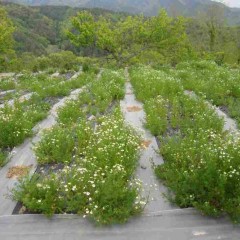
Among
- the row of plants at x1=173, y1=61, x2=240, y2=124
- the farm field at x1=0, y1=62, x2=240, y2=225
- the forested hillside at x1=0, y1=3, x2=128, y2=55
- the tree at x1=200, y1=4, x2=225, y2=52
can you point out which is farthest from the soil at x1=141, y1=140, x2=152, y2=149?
the forested hillside at x1=0, y1=3, x2=128, y2=55

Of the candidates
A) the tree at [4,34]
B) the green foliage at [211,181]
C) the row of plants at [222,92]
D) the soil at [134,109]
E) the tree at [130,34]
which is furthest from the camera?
the tree at [4,34]

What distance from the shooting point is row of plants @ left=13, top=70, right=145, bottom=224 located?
5.55 metres

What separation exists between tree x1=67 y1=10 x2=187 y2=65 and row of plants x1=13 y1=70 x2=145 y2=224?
87.6 feet

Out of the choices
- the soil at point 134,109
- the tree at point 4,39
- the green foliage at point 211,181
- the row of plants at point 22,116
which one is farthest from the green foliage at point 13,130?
the tree at point 4,39

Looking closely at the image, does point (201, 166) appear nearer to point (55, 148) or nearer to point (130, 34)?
point (55, 148)

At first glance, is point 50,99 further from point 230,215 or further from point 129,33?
point 129,33

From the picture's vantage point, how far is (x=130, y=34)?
118 ft

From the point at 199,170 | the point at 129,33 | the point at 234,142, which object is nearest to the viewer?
the point at 199,170

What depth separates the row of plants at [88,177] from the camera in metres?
5.55

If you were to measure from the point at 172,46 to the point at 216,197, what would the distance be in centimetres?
3241

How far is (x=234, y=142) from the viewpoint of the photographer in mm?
6547

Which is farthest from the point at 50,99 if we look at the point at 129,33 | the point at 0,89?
the point at 129,33

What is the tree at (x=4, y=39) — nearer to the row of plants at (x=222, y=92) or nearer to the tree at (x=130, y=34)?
the tree at (x=130, y=34)

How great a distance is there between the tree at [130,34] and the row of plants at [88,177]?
26706 millimetres
